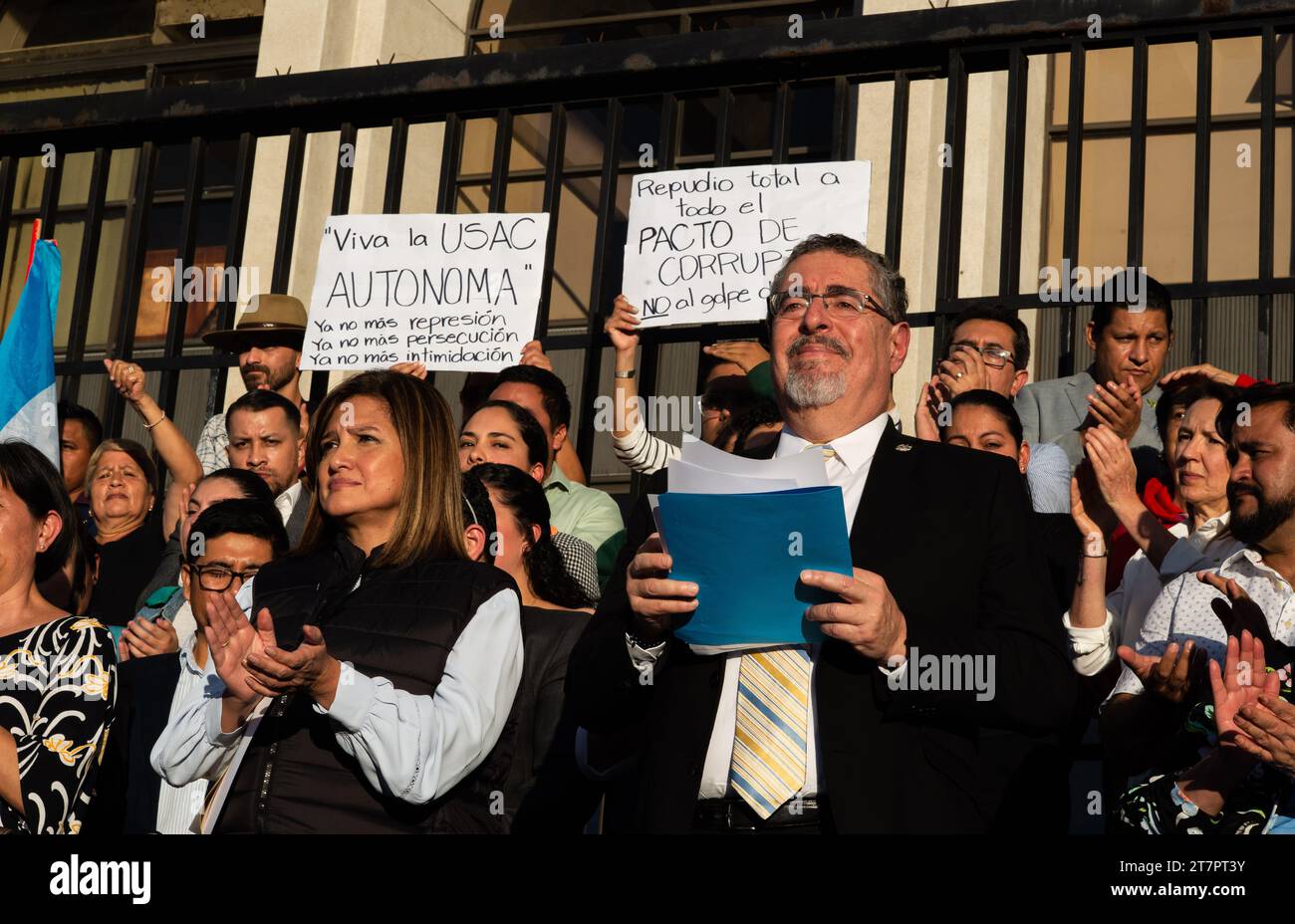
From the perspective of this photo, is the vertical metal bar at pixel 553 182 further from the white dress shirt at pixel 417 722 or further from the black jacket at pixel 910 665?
the black jacket at pixel 910 665

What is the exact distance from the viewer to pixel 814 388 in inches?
153

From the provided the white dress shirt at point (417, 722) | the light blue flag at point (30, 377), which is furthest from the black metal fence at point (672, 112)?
the white dress shirt at point (417, 722)

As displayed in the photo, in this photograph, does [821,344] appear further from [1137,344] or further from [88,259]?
[88,259]

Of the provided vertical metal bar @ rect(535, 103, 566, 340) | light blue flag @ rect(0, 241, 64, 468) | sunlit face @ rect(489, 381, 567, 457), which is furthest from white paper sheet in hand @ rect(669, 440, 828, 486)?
light blue flag @ rect(0, 241, 64, 468)

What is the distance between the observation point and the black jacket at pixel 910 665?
3.39 m

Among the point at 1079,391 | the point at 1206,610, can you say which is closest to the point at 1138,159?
the point at 1079,391

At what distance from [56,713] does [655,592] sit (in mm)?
1692

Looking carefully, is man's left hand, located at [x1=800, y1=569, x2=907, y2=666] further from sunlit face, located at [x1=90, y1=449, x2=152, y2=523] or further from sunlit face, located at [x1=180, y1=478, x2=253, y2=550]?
sunlit face, located at [x1=90, y1=449, x2=152, y2=523]

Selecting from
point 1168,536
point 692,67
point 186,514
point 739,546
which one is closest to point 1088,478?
point 1168,536

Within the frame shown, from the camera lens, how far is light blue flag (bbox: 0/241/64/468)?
22.3 ft

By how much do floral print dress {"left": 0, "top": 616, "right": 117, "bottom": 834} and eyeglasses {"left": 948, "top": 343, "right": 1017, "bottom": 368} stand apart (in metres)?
3.18
